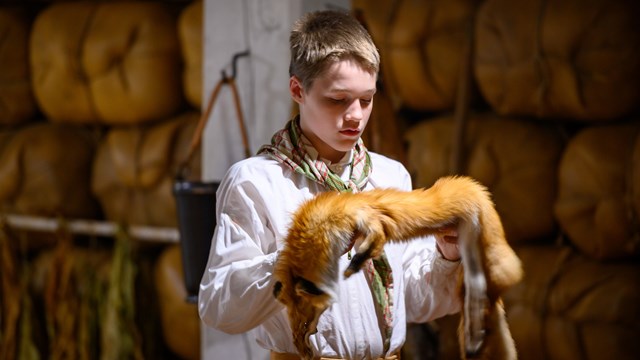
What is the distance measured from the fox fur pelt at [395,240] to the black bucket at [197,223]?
102 cm

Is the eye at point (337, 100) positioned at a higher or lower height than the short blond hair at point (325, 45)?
lower

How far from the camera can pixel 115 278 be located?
3.58 m

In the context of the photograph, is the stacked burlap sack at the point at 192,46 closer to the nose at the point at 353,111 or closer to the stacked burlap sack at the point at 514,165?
the stacked burlap sack at the point at 514,165

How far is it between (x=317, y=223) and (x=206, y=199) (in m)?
1.10

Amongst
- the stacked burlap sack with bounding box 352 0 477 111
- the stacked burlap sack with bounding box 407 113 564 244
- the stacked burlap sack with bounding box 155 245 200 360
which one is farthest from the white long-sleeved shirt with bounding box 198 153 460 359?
the stacked burlap sack with bounding box 155 245 200 360

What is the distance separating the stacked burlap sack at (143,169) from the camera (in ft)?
11.8

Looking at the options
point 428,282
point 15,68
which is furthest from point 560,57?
point 15,68

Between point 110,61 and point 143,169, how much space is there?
45 centimetres

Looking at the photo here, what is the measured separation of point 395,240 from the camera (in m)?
1.38

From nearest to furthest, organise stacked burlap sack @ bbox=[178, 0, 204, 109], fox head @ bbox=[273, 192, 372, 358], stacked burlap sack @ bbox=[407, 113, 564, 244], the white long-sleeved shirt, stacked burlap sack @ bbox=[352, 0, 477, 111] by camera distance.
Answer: fox head @ bbox=[273, 192, 372, 358]
the white long-sleeved shirt
stacked burlap sack @ bbox=[407, 113, 564, 244]
stacked burlap sack @ bbox=[352, 0, 477, 111]
stacked burlap sack @ bbox=[178, 0, 204, 109]

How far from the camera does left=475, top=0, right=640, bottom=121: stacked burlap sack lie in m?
2.68

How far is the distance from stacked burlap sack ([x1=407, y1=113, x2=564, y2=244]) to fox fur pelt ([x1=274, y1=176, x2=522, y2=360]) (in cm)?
142

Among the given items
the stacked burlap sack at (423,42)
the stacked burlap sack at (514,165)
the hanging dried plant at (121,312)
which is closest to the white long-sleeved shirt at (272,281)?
the stacked burlap sack at (514,165)

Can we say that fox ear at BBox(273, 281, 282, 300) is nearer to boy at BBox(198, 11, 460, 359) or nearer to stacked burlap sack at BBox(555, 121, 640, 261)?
boy at BBox(198, 11, 460, 359)
